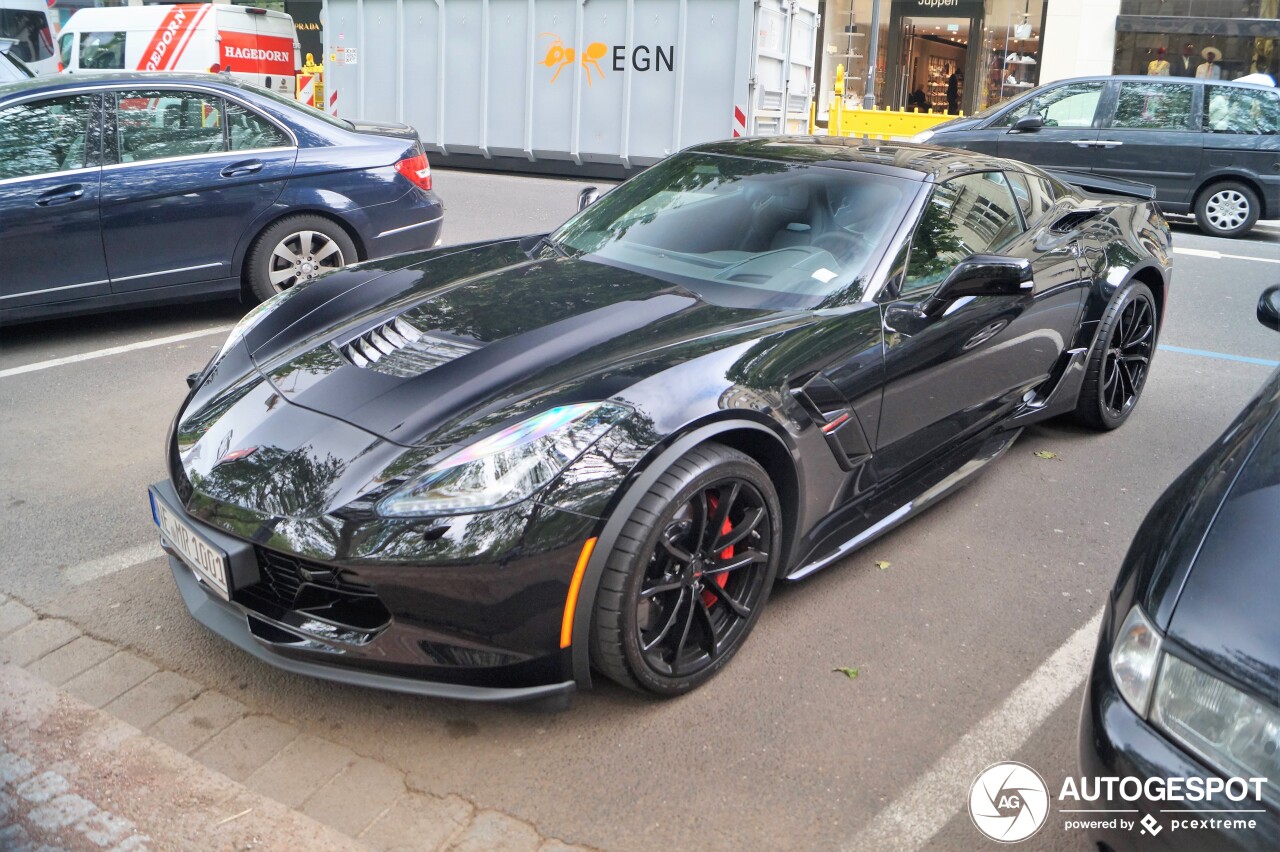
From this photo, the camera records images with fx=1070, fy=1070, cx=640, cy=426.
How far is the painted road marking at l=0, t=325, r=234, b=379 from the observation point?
18.9ft

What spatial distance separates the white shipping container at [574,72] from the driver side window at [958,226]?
9542 millimetres

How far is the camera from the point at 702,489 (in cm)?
284

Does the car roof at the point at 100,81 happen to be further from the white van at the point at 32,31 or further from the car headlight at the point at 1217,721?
the white van at the point at 32,31

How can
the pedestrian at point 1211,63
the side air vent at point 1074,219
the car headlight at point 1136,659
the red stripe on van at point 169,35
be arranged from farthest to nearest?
the pedestrian at point 1211,63 → the red stripe on van at point 169,35 → the side air vent at point 1074,219 → the car headlight at point 1136,659

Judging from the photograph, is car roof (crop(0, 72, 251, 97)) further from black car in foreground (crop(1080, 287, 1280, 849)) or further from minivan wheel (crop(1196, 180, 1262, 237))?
minivan wheel (crop(1196, 180, 1262, 237))

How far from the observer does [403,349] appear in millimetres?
3186

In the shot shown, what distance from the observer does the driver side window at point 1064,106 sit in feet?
40.0

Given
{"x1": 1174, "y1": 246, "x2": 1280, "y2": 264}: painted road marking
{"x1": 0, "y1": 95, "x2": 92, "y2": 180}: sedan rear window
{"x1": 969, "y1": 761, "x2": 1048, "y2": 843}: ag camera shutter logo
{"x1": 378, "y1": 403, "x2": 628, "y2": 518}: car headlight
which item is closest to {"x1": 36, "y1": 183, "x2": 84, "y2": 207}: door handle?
{"x1": 0, "y1": 95, "x2": 92, "y2": 180}: sedan rear window

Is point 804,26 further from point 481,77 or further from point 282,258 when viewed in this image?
point 282,258

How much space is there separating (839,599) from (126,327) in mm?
5077

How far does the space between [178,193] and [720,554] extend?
4.66 m

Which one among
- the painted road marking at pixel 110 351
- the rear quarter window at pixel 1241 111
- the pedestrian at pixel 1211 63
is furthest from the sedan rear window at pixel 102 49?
the pedestrian at pixel 1211 63

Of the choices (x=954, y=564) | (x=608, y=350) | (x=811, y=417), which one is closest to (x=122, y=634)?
(x=608, y=350)

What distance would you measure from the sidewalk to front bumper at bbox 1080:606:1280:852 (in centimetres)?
115
